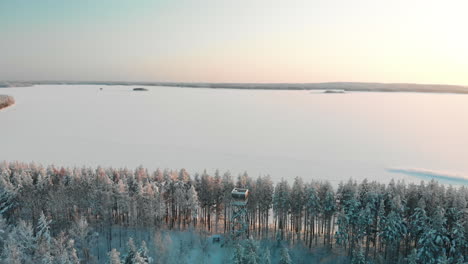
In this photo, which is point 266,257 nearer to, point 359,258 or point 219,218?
point 359,258

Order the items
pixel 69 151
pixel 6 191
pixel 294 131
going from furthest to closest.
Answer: pixel 294 131 → pixel 69 151 → pixel 6 191

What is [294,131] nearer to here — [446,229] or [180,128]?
[180,128]

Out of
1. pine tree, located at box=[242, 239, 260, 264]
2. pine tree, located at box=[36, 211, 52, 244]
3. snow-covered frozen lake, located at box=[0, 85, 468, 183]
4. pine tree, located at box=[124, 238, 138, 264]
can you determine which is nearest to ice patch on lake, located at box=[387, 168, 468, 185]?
snow-covered frozen lake, located at box=[0, 85, 468, 183]

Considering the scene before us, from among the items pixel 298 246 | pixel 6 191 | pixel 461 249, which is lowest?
pixel 298 246

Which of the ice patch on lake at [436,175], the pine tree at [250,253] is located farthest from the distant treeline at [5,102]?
the ice patch on lake at [436,175]

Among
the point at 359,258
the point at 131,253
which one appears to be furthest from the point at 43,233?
the point at 359,258

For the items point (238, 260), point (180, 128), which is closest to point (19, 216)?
point (238, 260)
